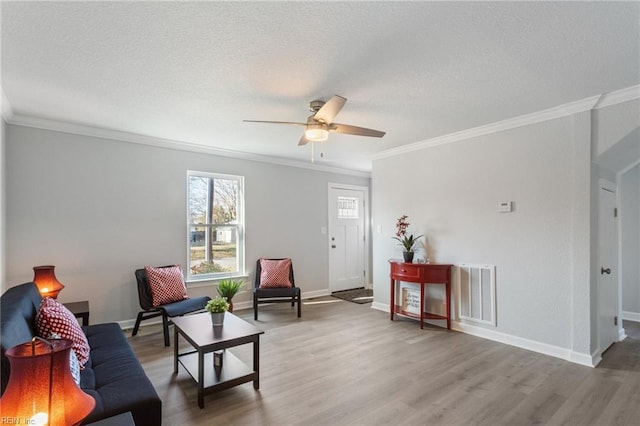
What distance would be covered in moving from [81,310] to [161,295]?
776 mm

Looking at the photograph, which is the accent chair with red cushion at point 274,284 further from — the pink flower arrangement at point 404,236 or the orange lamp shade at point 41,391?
the orange lamp shade at point 41,391

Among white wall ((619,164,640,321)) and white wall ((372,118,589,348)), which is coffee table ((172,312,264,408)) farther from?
white wall ((619,164,640,321))

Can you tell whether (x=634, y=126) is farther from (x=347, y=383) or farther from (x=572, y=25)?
(x=347, y=383)

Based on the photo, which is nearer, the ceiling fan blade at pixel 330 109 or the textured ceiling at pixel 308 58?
the textured ceiling at pixel 308 58

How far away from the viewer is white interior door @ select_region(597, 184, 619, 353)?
10.6 ft

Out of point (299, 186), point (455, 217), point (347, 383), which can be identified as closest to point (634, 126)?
point (455, 217)

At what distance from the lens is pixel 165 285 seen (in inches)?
154

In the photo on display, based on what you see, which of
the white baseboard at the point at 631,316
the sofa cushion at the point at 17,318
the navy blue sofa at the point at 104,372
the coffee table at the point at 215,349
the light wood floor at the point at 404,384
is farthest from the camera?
the white baseboard at the point at 631,316

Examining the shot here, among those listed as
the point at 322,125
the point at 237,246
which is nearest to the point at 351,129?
the point at 322,125

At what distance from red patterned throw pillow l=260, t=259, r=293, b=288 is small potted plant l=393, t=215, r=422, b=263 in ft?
5.72

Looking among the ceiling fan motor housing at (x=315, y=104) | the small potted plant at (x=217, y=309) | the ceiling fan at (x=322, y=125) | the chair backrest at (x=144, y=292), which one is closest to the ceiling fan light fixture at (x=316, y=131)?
the ceiling fan at (x=322, y=125)

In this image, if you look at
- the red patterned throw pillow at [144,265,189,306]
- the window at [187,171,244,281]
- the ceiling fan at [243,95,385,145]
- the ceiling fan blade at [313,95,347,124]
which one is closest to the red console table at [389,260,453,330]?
the ceiling fan at [243,95,385,145]

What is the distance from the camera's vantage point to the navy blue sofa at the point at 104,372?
1.63 metres

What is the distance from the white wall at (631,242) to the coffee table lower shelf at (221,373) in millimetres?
5039
